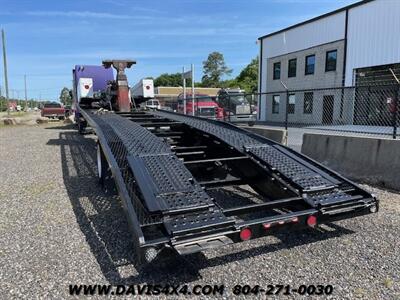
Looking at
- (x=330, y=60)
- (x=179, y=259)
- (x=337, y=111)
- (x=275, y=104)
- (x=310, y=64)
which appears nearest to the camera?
(x=179, y=259)

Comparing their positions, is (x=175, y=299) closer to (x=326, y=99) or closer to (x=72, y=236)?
(x=72, y=236)

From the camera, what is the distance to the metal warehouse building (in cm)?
1956

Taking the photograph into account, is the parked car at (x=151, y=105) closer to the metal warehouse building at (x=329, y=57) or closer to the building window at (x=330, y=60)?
the metal warehouse building at (x=329, y=57)

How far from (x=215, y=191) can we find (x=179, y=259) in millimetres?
2703

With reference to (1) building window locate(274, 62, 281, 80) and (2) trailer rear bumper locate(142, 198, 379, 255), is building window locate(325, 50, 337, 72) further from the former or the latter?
(2) trailer rear bumper locate(142, 198, 379, 255)

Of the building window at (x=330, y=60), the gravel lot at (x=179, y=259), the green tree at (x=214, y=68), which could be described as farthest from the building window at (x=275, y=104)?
the green tree at (x=214, y=68)

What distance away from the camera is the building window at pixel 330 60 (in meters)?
23.7

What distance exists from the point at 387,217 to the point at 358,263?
1696 mm

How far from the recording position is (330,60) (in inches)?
951

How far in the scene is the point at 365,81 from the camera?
21.6 metres

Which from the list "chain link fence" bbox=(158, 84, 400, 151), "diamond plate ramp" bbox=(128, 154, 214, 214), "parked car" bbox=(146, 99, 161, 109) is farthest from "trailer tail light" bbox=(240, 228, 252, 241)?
"parked car" bbox=(146, 99, 161, 109)

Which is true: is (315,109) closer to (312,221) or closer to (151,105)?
(151,105)

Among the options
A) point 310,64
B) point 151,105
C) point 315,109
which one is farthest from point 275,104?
point 151,105

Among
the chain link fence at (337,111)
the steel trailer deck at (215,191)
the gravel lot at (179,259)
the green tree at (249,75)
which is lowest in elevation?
the gravel lot at (179,259)
